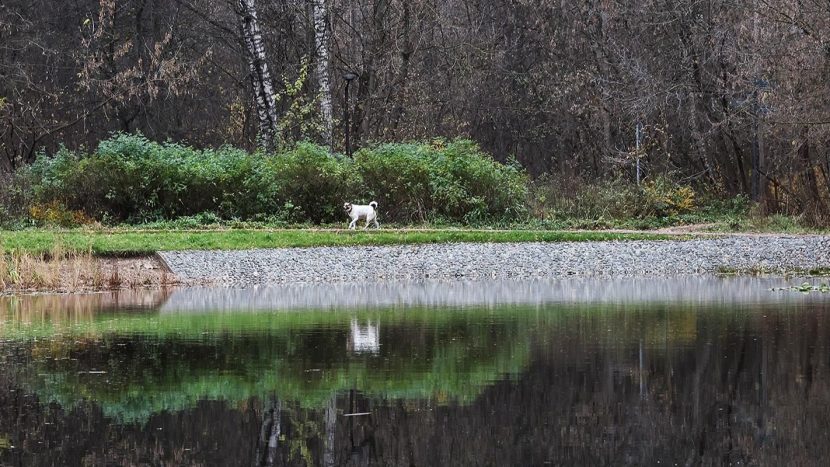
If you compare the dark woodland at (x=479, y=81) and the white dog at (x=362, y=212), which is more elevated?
the dark woodland at (x=479, y=81)

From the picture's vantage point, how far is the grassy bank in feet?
81.7

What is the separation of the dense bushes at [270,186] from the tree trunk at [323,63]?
619 cm

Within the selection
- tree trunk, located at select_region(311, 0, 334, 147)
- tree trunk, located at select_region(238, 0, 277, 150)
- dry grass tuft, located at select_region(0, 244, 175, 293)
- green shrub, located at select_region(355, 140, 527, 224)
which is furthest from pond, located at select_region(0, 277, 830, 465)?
tree trunk, located at select_region(311, 0, 334, 147)

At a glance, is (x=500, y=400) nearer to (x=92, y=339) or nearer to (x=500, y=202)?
(x=92, y=339)

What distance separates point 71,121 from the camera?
4788 cm

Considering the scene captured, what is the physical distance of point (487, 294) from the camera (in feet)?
69.9

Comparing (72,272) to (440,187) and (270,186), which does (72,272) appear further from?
(440,187)

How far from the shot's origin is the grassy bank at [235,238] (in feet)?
81.7

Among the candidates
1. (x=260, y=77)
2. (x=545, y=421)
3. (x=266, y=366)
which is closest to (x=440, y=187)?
(x=260, y=77)

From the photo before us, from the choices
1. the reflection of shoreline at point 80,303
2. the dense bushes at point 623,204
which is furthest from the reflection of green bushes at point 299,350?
the dense bushes at point 623,204

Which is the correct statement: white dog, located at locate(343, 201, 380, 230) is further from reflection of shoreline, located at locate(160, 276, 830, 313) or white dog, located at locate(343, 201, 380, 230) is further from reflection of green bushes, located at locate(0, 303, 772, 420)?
reflection of green bushes, located at locate(0, 303, 772, 420)

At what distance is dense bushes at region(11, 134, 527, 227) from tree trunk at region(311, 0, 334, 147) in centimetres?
619

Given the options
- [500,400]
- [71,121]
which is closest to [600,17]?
[71,121]

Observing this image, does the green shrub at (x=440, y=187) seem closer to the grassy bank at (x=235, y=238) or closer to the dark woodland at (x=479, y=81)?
the grassy bank at (x=235, y=238)
